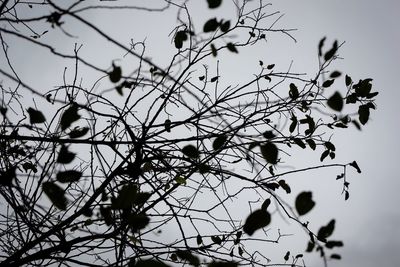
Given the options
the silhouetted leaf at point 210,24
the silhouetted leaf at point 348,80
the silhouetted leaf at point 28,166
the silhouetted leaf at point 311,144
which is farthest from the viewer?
the silhouetted leaf at point 28,166

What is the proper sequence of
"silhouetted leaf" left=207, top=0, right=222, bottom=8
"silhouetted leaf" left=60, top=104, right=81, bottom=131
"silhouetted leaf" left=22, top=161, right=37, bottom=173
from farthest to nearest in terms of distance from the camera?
"silhouetted leaf" left=22, top=161, right=37, bottom=173 → "silhouetted leaf" left=207, top=0, right=222, bottom=8 → "silhouetted leaf" left=60, top=104, right=81, bottom=131

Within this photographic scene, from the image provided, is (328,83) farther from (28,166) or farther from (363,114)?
(28,166)

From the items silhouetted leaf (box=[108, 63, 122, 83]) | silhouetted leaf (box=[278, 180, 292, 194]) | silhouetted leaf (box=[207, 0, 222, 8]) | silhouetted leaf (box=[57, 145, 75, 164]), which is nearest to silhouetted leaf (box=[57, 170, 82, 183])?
silhouetted leaf (box=[57, 145, 75, 164])

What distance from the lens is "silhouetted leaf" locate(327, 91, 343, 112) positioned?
40.2 inches

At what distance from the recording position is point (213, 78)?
8.53 feet

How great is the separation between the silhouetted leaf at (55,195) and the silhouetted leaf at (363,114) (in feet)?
5.65

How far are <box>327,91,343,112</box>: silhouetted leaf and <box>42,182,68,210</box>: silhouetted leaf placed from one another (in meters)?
0.97

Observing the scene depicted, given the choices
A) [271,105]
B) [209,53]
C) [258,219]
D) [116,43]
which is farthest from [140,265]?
[271,105]

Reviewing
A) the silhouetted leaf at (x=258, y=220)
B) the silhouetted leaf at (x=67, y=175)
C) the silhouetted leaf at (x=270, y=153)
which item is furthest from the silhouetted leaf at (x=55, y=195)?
the silhouetted leaf at (x=270, y=153)

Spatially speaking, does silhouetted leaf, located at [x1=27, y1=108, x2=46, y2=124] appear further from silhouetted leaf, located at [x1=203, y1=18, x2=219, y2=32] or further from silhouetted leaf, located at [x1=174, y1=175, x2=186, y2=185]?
silhouetted leaf, located at [x1=174, y1=175, x2=186, y2=185]

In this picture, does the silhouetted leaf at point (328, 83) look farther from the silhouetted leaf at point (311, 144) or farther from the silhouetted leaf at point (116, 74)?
the silhouetted leaf at point (116, 74)

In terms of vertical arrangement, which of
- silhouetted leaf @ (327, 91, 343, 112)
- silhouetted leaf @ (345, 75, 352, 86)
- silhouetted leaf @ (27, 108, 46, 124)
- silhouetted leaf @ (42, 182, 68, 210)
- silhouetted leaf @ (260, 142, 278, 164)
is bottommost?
silhouetted leaf @ (42, 182, 68, 210)

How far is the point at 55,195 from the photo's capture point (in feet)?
2.92

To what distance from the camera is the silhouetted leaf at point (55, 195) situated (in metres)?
0.88
